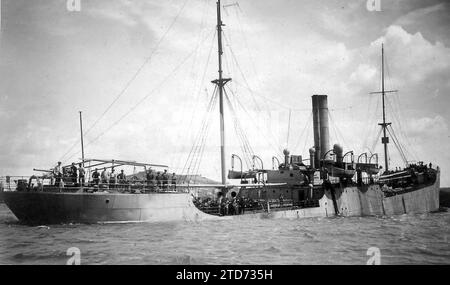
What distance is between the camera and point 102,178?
1977 cm

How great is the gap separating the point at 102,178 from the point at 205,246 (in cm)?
950

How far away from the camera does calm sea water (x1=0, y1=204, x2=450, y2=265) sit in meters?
10.5

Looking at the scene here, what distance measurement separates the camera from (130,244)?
1283 centimetres

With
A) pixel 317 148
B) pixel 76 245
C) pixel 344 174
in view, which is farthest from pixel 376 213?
pixel 76 245

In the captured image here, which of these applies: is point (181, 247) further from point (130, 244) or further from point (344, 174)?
point (344, 174)

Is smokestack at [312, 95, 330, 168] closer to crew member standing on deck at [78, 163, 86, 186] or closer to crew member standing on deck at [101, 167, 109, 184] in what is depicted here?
crew member standing on deck at [101, 167, 109, 184]

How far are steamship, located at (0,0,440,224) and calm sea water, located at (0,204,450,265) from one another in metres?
1.51

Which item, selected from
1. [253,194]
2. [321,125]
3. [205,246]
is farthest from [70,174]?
[321,125]

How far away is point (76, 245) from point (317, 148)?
25114 mm

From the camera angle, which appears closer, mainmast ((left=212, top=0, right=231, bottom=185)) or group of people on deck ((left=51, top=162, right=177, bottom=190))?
group of people on deck ((left=51, top=162, right=177, bottom=190))

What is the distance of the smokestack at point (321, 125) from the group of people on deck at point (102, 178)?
16415 mm

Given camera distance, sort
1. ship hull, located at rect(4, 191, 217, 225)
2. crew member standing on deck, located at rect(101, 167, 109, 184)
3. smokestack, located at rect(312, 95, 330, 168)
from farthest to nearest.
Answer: smokestack, located at rect(312, 95, 330, 168)
crew member standing on deck, located at rect(101, 167, 109, 184)
ship hull, located at rect(4, 191, 217, 225)

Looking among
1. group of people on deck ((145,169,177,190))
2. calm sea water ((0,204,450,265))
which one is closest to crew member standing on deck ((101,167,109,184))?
group of people on deck ((145,169,177,190))

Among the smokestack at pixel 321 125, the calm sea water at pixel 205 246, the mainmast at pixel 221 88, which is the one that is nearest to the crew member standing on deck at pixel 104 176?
the calm sea water at pixel 205 246
